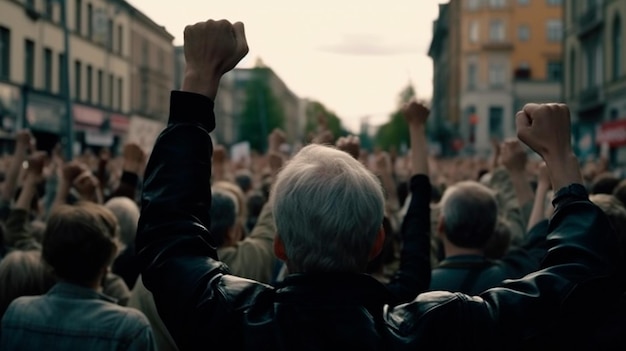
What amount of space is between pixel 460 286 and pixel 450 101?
82.9m

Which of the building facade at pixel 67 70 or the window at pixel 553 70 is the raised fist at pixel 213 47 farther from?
the window at pixel 553 70

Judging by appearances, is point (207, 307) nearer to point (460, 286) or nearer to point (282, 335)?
point (282, 335)

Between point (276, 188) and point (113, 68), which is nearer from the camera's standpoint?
point (276, 188)

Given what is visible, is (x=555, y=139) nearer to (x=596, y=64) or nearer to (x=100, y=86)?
(x=596, y=64)

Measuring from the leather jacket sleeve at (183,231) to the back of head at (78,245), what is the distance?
137cm

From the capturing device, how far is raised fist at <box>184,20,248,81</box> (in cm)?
215

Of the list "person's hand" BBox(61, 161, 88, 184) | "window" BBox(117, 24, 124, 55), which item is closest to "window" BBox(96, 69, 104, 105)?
"window" BBox(117, 24, 124, 55)

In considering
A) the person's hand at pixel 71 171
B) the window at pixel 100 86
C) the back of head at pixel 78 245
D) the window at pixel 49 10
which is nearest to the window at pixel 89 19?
the window at pixel 100 86

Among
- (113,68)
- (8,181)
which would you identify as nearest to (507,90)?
(113,68)

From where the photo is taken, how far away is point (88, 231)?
11.5 ft

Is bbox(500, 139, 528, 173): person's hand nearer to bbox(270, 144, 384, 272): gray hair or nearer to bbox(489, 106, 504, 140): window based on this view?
bbox(270, 144, 384, 272): gray hair

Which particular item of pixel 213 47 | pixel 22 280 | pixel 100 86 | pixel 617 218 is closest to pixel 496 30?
pixel 100 86

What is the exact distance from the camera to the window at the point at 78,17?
42.8 metres

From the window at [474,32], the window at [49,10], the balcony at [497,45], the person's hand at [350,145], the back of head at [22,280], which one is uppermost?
the window at [474,32]
